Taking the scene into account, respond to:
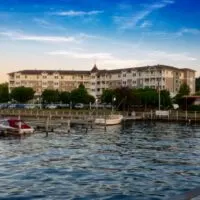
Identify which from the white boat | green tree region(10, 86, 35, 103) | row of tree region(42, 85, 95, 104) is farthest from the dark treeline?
green tree region(10, 86, 35, 103)

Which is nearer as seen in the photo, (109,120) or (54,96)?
(109,120)

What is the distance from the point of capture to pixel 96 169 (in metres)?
31.6

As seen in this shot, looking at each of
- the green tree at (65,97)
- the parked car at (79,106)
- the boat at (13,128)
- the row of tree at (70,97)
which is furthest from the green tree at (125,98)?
the boat at (13,128)

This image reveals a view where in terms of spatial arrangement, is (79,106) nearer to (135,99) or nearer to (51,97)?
(135,99)

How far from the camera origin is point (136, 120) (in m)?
96.7

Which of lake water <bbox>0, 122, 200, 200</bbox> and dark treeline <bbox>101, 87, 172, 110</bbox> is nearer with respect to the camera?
lake water <bbox>0, 122, 200, 200</bbox>

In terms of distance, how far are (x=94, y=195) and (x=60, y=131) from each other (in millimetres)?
41977

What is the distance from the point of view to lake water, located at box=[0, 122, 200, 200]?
24484mm

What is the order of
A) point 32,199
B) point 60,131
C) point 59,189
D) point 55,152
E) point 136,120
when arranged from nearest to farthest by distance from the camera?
point 32,199
point 59,189
point 55,152
point 60,131
point 136,120

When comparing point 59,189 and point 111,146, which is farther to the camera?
point 111,146

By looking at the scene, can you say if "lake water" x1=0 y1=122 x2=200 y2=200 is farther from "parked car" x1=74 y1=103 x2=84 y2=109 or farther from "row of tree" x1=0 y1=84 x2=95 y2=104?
"row of tree" x1=0 y1=84 x2=95 y2=104

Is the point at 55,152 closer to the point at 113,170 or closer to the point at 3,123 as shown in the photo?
the point at 113,170

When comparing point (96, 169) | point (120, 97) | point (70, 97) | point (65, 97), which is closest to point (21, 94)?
point (65, 97)

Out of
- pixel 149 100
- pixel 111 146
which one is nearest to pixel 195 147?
pixel 111 146
